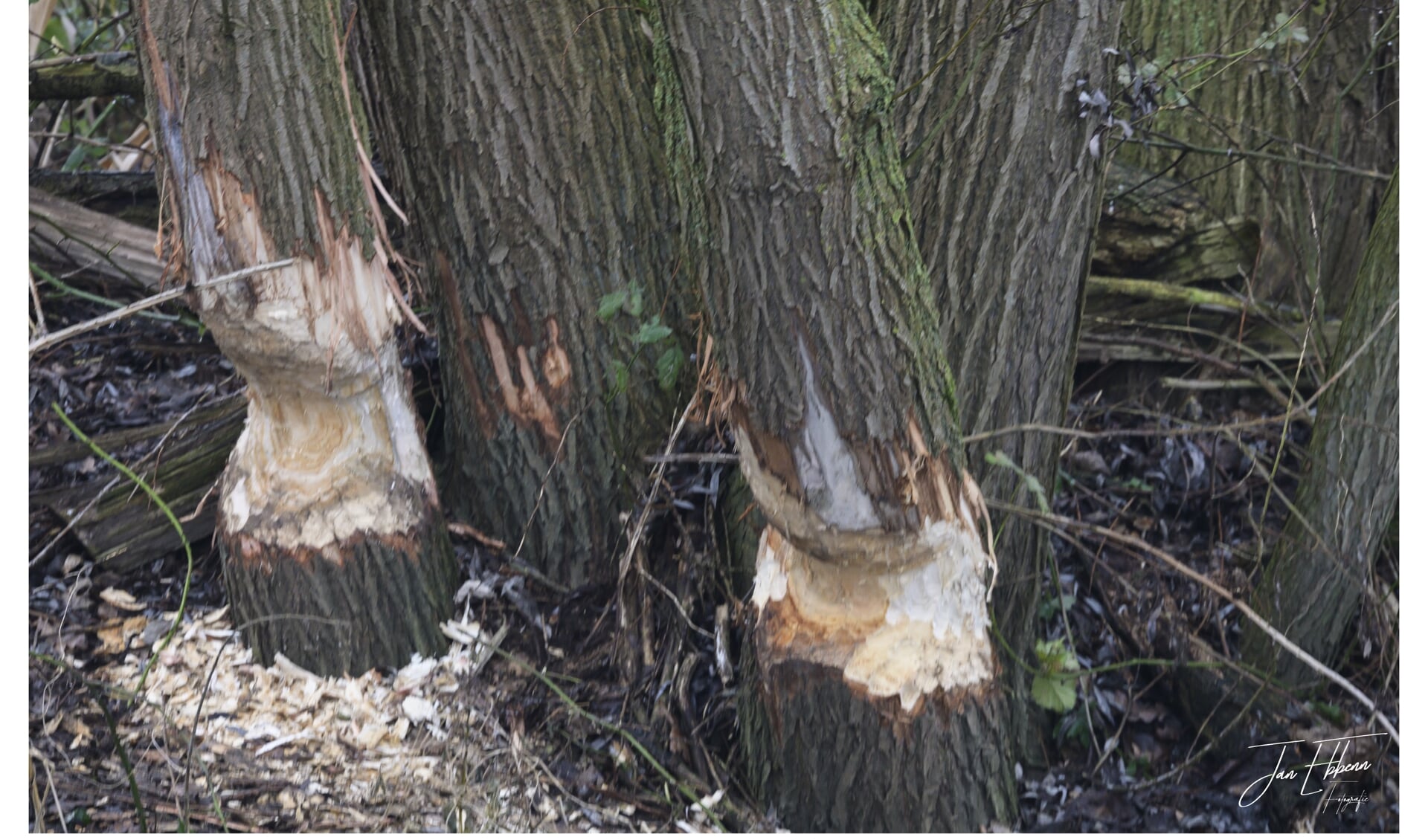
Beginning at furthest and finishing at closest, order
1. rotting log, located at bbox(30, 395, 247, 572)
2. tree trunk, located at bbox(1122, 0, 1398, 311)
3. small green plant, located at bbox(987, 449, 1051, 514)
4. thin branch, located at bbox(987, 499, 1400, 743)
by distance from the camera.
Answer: tree trunk, located at bbox(1122, 0, 1398, 311), rotting log, located at bbox(30, 395, 247, 572), small green plant, located at bbox(987, 449, 1051, 514), thin branch, located at bbox(987, 499, 1400, 743)

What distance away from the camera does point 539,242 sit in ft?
9.78

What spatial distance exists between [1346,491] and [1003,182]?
119 centimetres

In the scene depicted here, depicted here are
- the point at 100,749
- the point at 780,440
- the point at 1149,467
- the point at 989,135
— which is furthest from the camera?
the point at 1149,467

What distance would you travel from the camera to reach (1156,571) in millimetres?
3186

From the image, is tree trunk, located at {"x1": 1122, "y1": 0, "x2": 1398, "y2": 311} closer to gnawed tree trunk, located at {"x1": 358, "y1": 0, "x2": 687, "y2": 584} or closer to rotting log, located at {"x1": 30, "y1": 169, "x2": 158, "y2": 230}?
gnawed tree trunk, located at {"x1": 358, "y1": 0, "x2": 687, "y2": 584}

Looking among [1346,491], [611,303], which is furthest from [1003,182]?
[1346,491]

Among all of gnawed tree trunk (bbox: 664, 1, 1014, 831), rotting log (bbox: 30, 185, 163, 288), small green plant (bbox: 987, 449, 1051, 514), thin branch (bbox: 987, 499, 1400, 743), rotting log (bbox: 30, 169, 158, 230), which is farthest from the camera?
rotting log (bbox: 30, 169, 158, 230)

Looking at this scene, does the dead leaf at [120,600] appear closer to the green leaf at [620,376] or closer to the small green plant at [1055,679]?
the green leaf at [620,376]

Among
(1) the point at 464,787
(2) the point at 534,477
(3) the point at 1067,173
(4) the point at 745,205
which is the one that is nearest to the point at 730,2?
(4) the point at 745,205

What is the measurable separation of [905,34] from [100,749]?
9.17 feet

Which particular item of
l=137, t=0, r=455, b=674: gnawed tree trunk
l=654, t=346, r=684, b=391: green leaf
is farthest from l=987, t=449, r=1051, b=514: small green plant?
l=137, t=0, r=455, b=674: gnawed tree trunk

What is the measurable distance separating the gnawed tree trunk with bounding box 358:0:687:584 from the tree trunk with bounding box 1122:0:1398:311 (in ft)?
5.75

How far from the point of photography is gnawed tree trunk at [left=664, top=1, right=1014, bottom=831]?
1.96 meters

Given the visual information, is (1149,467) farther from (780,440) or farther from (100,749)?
(100,749)
